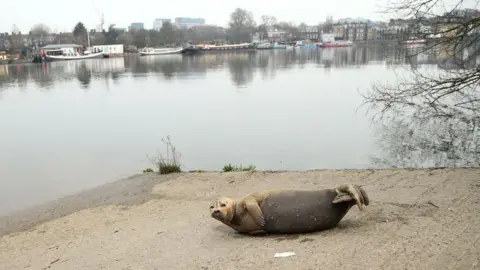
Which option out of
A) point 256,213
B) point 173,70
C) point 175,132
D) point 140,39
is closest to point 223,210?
point 256,213

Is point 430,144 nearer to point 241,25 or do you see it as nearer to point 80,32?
point 80,32

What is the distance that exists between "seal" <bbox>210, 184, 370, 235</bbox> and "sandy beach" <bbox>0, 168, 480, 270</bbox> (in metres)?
0.17

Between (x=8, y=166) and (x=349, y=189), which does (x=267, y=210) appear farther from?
(x=8, y=166)

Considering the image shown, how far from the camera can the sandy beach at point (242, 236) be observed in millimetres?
6047

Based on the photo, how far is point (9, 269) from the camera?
7.85 meters

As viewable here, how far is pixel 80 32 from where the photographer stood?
15238cm

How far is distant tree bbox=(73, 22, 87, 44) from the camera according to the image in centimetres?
15012

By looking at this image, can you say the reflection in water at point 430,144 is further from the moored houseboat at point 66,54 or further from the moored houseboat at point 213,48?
the moored houseboat at point 213,48

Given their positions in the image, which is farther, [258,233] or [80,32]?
[80,32]

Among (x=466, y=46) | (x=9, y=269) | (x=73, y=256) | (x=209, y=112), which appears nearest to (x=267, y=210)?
(x=73, y=256)

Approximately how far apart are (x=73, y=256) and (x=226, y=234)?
2551mm

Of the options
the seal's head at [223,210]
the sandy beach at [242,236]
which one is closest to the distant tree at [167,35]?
the sandy beach at [242,236]

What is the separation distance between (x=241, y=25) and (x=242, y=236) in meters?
187

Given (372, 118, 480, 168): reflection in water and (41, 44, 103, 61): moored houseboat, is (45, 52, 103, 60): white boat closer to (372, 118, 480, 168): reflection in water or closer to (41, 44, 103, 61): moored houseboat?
(41, 44, 103, 61): moored houseboat
